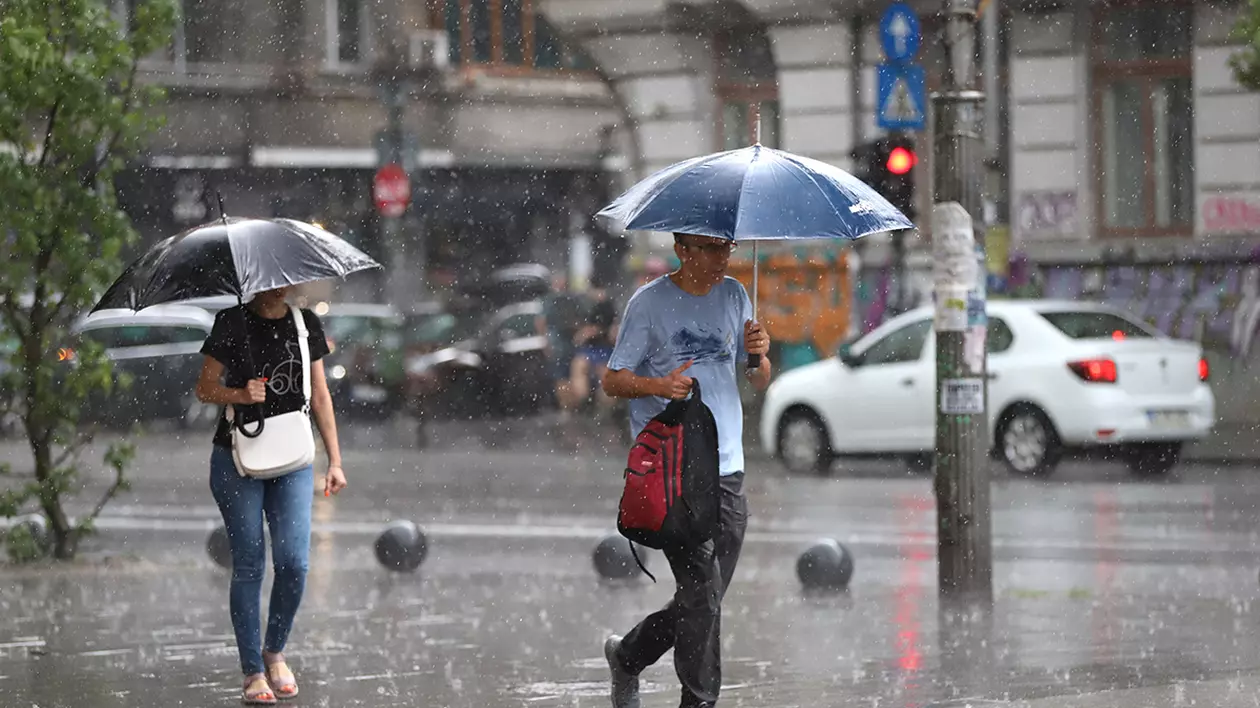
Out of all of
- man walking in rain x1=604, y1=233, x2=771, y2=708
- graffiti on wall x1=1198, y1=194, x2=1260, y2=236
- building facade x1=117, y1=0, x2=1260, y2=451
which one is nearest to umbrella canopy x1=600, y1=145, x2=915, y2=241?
man walking in rain x1=604, y1=233, x2=771, y2=708

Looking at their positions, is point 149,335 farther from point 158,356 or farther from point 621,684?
point 621,684

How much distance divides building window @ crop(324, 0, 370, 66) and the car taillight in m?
25.3

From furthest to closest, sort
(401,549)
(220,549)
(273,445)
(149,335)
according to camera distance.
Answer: (149,335) < (220,549) < (401,549) < (273,445)

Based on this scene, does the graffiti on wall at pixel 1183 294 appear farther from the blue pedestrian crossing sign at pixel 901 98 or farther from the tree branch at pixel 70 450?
the tree branch at pixel 70 450

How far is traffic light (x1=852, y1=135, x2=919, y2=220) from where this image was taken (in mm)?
20172

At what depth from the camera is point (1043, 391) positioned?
1912cm

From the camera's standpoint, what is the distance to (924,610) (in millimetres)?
10641

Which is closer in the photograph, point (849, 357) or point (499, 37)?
point (849, 357)

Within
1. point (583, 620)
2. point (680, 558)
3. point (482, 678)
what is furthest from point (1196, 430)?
point (680, 558)

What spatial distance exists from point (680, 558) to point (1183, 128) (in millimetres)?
20424

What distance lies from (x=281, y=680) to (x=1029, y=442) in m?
12.2

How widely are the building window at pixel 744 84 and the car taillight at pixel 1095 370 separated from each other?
1104 cm

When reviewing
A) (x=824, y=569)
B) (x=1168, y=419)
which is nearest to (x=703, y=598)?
(x=824, y=569)

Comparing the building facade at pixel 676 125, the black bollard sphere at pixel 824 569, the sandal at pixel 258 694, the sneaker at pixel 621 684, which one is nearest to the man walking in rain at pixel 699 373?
the sneaker at pixel 621 684
